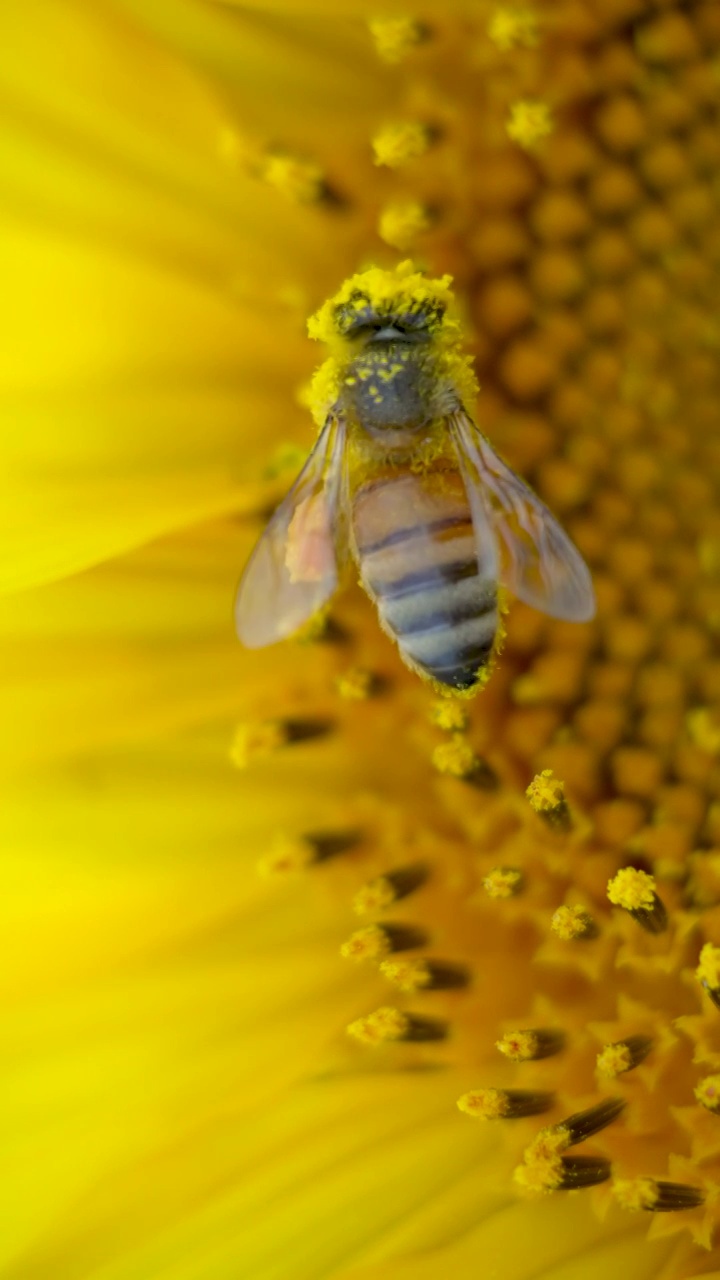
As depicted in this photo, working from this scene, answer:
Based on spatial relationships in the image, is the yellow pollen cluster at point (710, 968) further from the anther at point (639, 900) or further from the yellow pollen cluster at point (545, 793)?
the yellow pollen cluster at point (545, 793)

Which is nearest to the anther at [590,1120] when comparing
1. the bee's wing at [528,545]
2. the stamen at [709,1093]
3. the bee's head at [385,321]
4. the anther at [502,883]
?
the stamen at [709,1093]

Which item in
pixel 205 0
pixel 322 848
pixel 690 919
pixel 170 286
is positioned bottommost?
pixel 690 919

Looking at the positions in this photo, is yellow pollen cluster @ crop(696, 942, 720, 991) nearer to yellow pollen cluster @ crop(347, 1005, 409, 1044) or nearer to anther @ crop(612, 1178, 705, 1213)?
anther @ crop(612, 1178, 705, 1213)

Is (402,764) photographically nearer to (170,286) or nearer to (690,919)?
(690,919)

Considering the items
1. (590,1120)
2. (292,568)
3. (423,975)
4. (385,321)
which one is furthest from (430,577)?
(590,1120)

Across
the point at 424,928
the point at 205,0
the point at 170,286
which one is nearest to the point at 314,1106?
the point at 424,928

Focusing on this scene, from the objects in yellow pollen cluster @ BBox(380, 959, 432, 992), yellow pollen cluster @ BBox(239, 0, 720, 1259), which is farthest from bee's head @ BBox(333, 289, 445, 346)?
yellow pollen cluster @ BBox(380, 959, 432, 992)

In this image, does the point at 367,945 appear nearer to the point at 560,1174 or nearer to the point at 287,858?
→ the point at 287,858

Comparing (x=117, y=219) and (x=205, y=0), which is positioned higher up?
(x=205, y=0)
